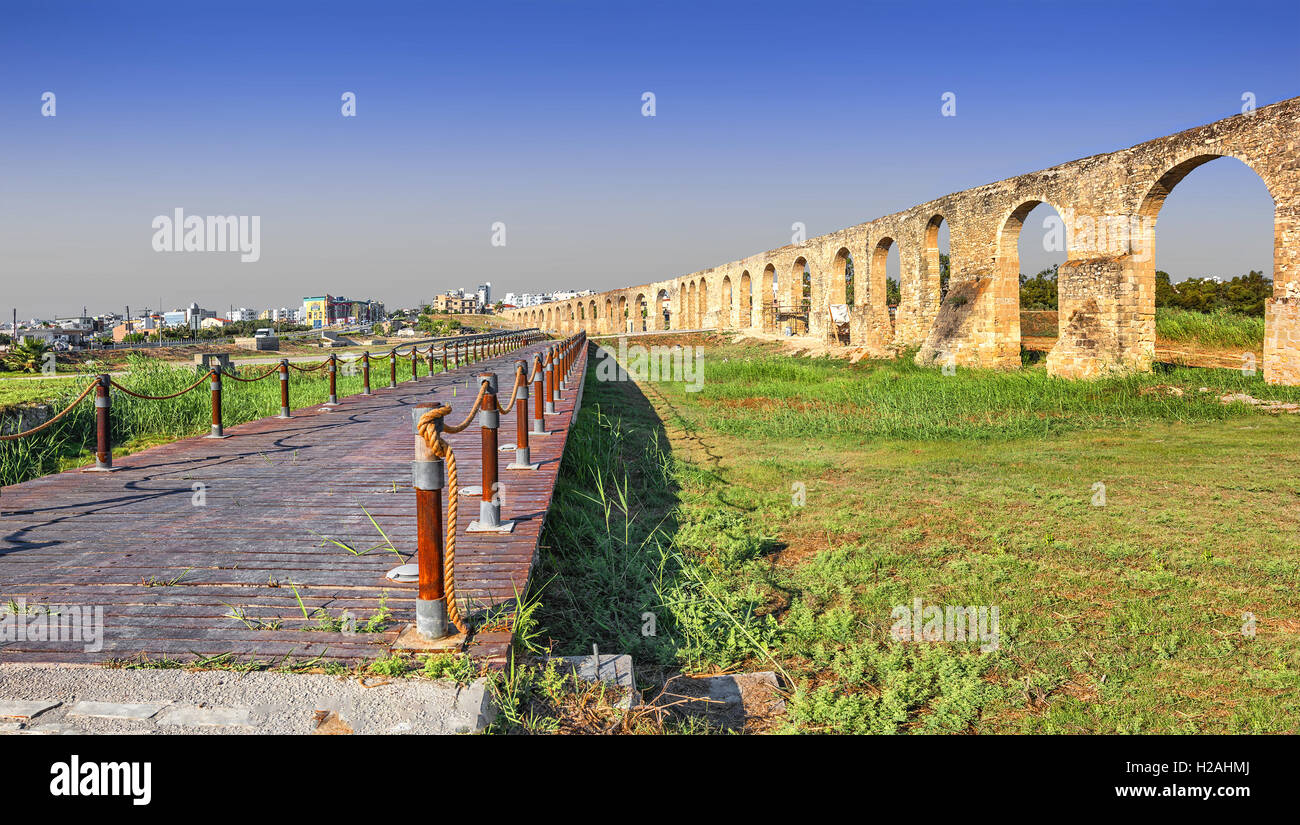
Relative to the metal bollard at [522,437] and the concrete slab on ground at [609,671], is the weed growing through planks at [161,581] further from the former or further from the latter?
the metal bollard at [522,437]

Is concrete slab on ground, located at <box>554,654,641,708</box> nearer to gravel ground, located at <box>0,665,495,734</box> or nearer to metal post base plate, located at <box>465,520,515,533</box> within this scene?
gravel ground, located at <box>0,665,495,734</box>

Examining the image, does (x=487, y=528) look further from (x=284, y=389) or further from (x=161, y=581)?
(x=284, y=389)

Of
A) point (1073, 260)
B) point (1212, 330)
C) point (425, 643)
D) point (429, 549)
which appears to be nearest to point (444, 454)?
point (429, 549)

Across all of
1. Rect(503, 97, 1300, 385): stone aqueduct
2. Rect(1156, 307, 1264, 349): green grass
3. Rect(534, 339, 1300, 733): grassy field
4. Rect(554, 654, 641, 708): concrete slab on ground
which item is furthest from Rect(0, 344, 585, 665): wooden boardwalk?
Rect(1156, 307, 1264, 349): green grass

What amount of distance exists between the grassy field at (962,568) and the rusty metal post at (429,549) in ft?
3.50

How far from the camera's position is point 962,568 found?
5.06m

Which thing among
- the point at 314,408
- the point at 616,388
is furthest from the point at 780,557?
the point at 616,388

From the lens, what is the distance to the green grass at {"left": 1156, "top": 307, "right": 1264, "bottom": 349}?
1708 centimetres

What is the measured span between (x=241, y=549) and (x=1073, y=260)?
50.9ft

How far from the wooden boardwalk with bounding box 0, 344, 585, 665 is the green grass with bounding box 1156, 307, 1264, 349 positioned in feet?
54.9

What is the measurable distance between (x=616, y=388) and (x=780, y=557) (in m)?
13.5

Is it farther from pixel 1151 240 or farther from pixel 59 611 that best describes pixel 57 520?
pixel 1151 240

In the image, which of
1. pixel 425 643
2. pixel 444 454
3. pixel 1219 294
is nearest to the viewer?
pixel 425 643

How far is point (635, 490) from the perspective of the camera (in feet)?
24.4
